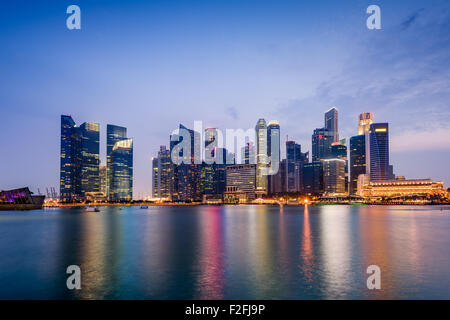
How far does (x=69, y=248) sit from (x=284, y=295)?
124ft

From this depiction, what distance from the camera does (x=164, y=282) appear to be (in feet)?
97.8

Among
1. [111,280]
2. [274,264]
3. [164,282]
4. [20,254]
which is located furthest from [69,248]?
[274,264]

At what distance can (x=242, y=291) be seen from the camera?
88.2 ft

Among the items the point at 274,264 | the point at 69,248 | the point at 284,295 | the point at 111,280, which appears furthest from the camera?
the point at 69,248

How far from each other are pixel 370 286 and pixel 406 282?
3663 mm

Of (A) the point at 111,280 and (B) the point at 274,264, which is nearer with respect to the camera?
(A) the point at 111,280

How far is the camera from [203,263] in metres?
37.8
